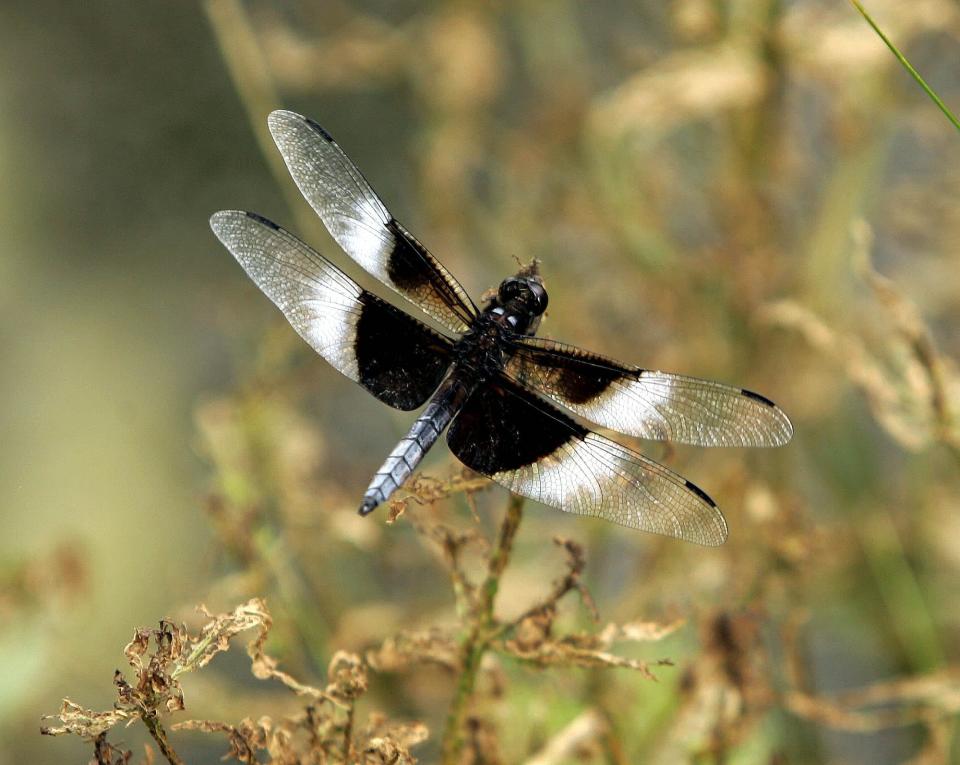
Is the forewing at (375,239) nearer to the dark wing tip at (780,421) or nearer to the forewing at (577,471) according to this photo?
the forewing at (577,471)

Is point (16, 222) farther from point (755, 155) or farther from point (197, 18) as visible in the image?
point (755, 155)

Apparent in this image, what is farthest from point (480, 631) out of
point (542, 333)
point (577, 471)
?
point (542, 333)

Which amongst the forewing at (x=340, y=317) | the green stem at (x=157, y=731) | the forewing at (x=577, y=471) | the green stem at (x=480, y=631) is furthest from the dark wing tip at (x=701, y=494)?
the green stem at (x=157, y=731)

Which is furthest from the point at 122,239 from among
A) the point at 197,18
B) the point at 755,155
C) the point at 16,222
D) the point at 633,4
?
the point at 755,155

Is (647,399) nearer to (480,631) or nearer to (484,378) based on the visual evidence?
(484,378)

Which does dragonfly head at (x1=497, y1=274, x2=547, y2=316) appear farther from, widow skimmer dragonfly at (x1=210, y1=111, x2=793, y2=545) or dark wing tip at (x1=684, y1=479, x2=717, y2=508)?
dark wing tip at (x1=684, y1=479, x2=717, y2=508)

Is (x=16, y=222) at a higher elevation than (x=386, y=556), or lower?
higher

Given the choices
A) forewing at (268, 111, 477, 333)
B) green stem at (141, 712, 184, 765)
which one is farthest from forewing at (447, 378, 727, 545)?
green stem at (141, 712, 184, 765)
